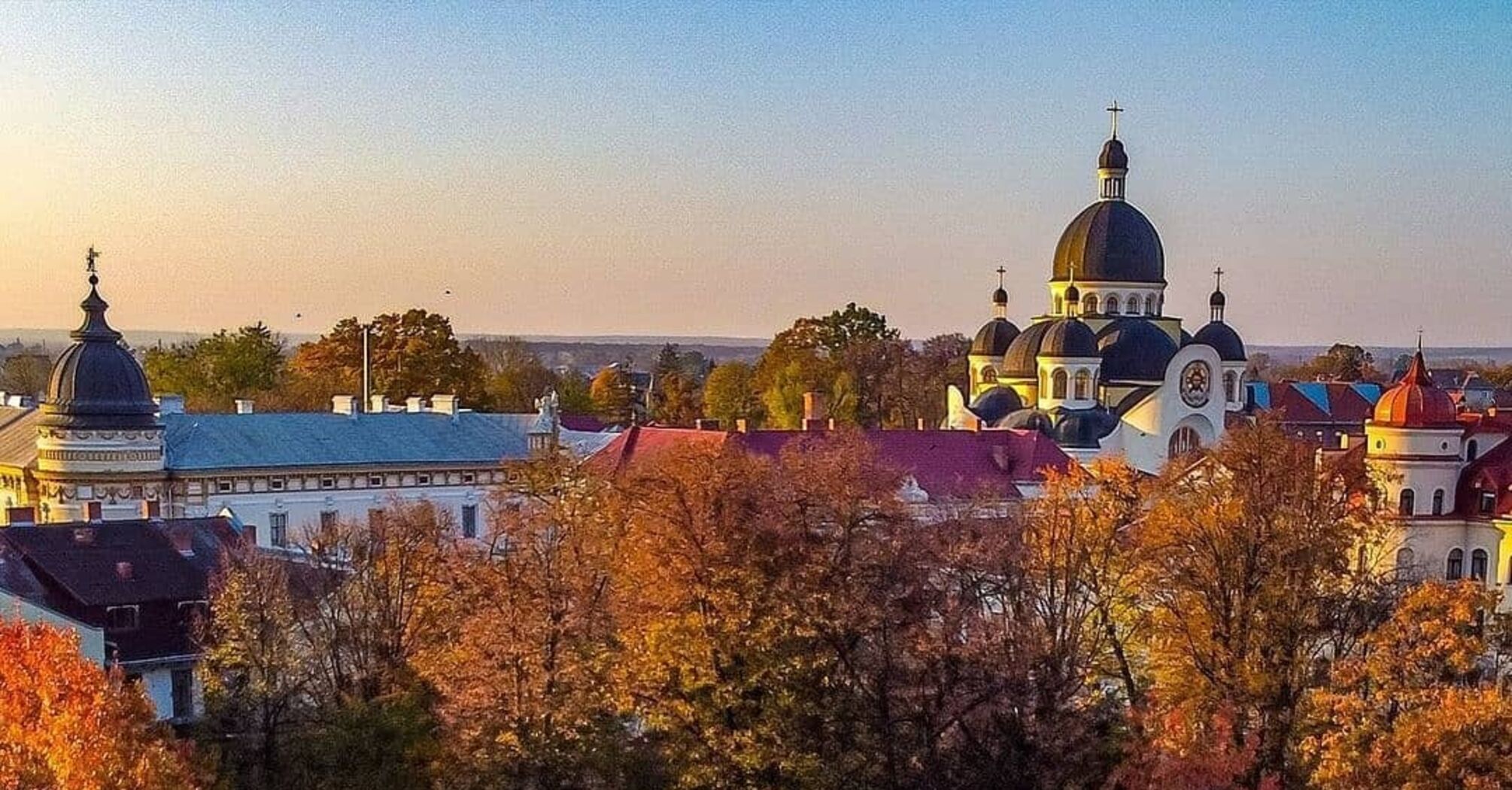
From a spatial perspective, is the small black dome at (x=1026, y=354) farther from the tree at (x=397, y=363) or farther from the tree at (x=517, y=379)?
the tree at (x=517, y=379)

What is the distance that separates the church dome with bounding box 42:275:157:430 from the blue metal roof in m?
2.43

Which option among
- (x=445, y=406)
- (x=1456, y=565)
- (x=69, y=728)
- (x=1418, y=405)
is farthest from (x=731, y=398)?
(x=69, y=728)

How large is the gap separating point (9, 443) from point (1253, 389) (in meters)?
80.4

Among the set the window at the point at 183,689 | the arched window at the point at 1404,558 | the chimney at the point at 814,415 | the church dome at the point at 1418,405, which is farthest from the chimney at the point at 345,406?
the arched window at the point at 1404,558

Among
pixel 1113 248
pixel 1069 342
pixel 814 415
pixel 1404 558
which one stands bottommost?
pixel 1404 558

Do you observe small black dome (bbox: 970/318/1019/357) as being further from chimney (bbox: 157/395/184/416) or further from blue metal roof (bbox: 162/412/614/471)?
chimney (bbox: 157/395/184/416)

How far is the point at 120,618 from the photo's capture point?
34156mm

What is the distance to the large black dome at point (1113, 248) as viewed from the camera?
7088 cm

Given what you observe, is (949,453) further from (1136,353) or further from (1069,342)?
(1136,353)

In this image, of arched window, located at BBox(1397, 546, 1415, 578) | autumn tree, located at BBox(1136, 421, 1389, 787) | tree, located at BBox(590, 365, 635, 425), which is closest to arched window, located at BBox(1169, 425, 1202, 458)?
arched window, located at BBox(1397, 546, 1415, 578)

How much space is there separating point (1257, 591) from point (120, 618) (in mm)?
25020

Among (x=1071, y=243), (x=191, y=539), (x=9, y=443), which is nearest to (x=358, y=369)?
(x=9, y=443)

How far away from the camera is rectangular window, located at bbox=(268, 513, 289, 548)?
4956 centimetres

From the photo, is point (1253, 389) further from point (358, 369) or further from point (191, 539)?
point (191, 539)
